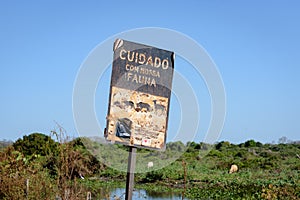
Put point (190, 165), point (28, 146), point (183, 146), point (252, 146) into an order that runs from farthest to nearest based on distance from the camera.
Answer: point (252, 146)
point (190, 165)
point (28, 146)
point (183, 146)

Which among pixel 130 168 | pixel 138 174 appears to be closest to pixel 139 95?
pixel 130 168

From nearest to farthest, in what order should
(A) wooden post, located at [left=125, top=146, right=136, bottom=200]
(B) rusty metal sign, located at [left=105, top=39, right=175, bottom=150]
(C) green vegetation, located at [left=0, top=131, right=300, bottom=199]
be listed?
(B) rusty metal sign, located at [left=105, top=39, right=175, bottom=150]
(A) wooden post, located at [left=125, top=146, right=136, bottom=200]
(C) green vegetation, located at [left=0, top=131, right=300, bottom=199]

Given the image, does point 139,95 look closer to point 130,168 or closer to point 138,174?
point 130,168

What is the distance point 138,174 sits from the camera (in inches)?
691

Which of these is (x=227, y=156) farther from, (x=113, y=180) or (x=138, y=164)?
(x=138, y=164)

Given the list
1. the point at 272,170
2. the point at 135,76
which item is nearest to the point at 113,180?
the point at 272,170

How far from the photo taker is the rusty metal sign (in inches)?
173

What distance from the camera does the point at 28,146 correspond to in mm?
→ 19125

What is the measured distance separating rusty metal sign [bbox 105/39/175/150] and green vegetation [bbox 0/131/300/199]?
0.46 metres

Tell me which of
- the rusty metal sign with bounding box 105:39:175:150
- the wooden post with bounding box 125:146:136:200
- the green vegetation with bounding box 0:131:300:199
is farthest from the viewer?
the green vegetation with bounding box 0:131:300:199

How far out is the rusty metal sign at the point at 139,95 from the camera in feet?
14.4

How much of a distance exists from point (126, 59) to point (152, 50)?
284 millimetres

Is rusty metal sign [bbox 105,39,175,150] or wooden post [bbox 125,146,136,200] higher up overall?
rusty metal sign [bbox 105,39,175,150]

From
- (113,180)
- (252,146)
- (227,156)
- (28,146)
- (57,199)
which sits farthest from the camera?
(252,146)
